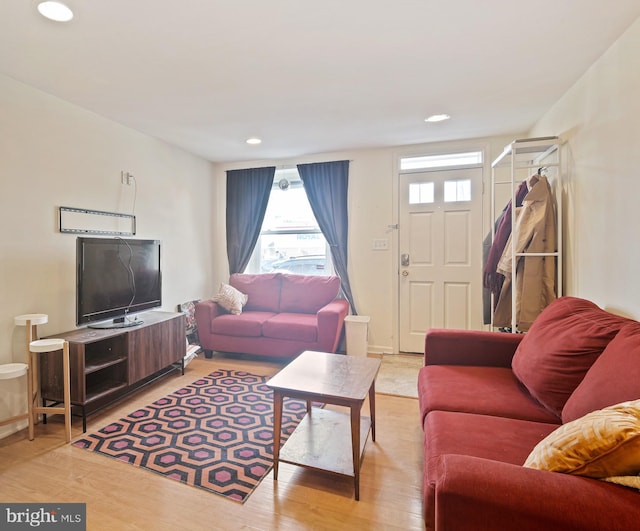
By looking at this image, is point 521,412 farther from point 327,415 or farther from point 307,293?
point 307,293

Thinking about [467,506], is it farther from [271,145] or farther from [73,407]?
[271,145]

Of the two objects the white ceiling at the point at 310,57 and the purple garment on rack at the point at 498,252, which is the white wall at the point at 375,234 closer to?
the white ceiling at the point at 310,57

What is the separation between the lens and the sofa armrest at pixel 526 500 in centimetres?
78

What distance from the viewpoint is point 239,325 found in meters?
A: 3.56

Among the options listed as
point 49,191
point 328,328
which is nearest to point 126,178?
point 49,191

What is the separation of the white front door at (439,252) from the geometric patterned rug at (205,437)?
1.87 meters

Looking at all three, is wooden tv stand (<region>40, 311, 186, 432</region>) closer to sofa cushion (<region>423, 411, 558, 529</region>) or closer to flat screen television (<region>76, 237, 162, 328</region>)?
flat screen television (<region>76, 237, 162, 328</region>)

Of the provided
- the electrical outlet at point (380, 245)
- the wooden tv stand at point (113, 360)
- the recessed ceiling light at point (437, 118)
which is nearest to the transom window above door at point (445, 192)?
the electrical outlet at point (380, 245)

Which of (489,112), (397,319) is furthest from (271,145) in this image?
(397,319)

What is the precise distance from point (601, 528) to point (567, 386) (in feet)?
2.69

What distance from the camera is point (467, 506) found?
856 millimetres

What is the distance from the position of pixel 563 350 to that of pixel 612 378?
37cm

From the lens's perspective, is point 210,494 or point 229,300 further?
point 229,300

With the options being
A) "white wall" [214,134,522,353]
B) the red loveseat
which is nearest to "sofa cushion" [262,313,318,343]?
the red loveseat
